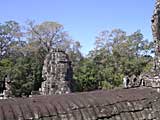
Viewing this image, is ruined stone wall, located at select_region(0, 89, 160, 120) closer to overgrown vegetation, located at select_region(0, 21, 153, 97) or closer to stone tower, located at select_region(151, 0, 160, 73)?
stone tower, located at select_region(151, 0, 160, 73)

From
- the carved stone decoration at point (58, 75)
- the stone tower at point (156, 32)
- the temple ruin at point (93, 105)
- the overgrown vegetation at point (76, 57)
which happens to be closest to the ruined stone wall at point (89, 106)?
the temple ruin at point (93, 105)

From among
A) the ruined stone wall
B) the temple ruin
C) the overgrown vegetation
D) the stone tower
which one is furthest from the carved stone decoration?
the overgrown vegetation

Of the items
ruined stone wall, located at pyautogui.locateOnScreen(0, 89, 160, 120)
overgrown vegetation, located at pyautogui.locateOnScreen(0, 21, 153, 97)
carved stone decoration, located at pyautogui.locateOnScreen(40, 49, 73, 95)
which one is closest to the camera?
ruined stone wall, located at pyautogui.locateOnScreen(0, 89, 160, 120)

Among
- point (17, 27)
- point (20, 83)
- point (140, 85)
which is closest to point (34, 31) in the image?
point (17, 27)

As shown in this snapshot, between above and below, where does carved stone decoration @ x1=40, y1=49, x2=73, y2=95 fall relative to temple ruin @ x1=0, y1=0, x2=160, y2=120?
above

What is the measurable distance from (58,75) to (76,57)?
37096 millimetres

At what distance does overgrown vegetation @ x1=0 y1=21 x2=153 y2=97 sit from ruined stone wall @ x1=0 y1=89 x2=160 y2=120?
27.5 m

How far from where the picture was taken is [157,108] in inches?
167

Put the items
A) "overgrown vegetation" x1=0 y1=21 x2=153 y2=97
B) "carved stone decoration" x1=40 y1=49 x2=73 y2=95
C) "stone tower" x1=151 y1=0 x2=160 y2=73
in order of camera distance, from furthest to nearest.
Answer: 1. "overgrown vegetation" x1=0 y1=21 x2=153 y2=97
2. "carved stone decoration" x1=40 y1=49 x2=73 y2=95
3. "stone tower" x1=151 y1=0 x2=160 y2=73

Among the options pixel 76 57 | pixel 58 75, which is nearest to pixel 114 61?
pixel 76 57

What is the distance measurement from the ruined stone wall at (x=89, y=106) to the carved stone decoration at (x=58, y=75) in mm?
4773

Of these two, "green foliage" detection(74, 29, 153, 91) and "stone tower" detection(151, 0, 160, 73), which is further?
"green foliage" detection(74, 29, 153, 91)

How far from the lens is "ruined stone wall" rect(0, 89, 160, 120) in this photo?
11.6ft

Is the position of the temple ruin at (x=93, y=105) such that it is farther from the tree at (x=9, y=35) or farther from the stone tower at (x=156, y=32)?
the tree at (x=9, y=35)
